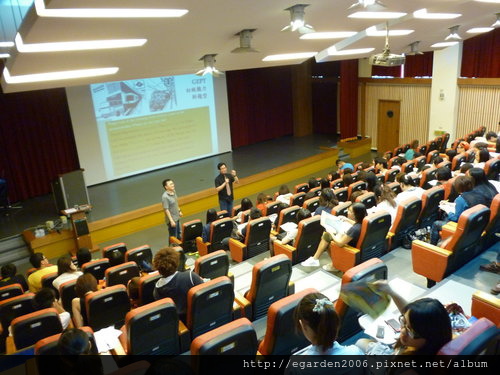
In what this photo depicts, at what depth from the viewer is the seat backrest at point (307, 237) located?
15.5ft

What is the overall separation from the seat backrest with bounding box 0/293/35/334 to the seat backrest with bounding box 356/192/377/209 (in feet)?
13.2

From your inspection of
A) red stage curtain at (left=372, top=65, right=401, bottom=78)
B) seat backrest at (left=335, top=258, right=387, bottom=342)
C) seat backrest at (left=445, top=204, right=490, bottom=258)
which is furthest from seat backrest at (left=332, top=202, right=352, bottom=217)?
red stage curtain at (left=372, top=65, right=401, bottom=78)

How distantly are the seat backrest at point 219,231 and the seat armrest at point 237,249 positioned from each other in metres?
0.30

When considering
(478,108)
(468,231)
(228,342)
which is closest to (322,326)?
(228,342)

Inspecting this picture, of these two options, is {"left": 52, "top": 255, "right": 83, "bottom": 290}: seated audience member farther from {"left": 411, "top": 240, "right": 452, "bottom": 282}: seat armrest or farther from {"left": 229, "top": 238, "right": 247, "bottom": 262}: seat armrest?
{"left": 411, "top": 240, "right": 452, "bottom": 282}: seat armrest

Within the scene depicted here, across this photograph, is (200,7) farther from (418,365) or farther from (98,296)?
Answer: (418,365)

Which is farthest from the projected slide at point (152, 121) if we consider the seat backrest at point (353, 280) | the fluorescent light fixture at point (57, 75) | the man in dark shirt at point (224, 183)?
the seat backrest at point (353, 280)

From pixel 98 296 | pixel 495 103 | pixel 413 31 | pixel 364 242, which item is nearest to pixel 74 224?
pixel 98 296

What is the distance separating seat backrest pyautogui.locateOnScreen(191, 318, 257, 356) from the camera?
229cm

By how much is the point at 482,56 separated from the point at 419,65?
6.04ft

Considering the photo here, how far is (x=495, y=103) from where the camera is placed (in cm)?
1105

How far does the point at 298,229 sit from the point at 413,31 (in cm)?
580

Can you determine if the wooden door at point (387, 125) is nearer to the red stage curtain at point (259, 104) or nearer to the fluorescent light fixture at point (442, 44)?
the fluorescent light fixture at point (442, 44)

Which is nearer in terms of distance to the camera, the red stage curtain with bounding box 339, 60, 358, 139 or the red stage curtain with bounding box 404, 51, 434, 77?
the red stage curtain with bounding box 404, 51, 434, 77
